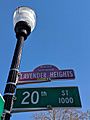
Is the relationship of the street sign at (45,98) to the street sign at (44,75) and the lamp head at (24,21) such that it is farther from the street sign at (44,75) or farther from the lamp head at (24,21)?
the lamp head at (24,21)

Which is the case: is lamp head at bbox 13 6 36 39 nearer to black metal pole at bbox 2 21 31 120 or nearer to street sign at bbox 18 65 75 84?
black metal pole at bbox 2 21 31 120

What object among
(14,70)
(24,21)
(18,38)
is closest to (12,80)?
(14,70)

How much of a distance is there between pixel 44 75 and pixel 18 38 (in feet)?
2.35

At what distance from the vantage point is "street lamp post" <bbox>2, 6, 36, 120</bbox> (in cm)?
399

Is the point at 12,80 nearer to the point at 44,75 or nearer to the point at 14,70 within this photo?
the point at 14,70

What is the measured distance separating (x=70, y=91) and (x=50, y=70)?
457 millimetres

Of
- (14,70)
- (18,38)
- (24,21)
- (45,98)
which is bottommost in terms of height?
(45,98)

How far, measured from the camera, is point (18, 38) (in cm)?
467

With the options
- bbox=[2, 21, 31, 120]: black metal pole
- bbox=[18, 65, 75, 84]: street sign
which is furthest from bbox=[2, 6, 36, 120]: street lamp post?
bbox=[18, 65, 75, 84]: street sign

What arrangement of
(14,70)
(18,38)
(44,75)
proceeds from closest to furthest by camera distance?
(14,70), (44,75), (18,38)

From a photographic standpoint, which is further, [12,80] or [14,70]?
[14,70]

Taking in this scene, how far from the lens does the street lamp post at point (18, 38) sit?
3990 millimetres

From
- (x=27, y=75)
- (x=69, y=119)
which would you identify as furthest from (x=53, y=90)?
(x=69, y=119)

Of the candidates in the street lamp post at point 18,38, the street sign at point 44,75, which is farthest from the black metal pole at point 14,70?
the street sign at point 44,75
